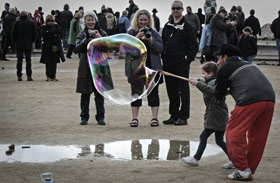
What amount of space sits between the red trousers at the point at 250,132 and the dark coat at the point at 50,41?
35.0 feet

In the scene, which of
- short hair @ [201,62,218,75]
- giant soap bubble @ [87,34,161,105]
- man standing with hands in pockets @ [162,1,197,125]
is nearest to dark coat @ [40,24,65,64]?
man standing with hands in pockets @ [162,1,197,125]

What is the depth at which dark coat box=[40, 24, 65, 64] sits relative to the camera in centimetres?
1688

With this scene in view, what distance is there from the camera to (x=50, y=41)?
17.0 meters

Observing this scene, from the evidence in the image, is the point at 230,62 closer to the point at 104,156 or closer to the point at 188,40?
the point at 104,156

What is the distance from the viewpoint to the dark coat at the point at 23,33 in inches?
686

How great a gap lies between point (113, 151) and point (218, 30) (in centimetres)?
984

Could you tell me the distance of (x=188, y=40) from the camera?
10.4m

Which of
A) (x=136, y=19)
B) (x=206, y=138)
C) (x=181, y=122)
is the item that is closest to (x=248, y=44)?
(x=181, y=122)

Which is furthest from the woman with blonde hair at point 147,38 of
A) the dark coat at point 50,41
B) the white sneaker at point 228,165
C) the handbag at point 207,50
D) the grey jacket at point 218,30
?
the handbag at point 207,50

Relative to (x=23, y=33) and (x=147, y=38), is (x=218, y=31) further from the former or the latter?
(x=147, y=38)

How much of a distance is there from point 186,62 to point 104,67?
4.96 ft

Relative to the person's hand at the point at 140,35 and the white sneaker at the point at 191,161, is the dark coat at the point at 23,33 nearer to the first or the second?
the person's hand at the point at 140,35

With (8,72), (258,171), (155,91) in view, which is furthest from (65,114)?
(8,72)

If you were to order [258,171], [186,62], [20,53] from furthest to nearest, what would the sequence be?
[20,53] < [186,62] < [258,171]
